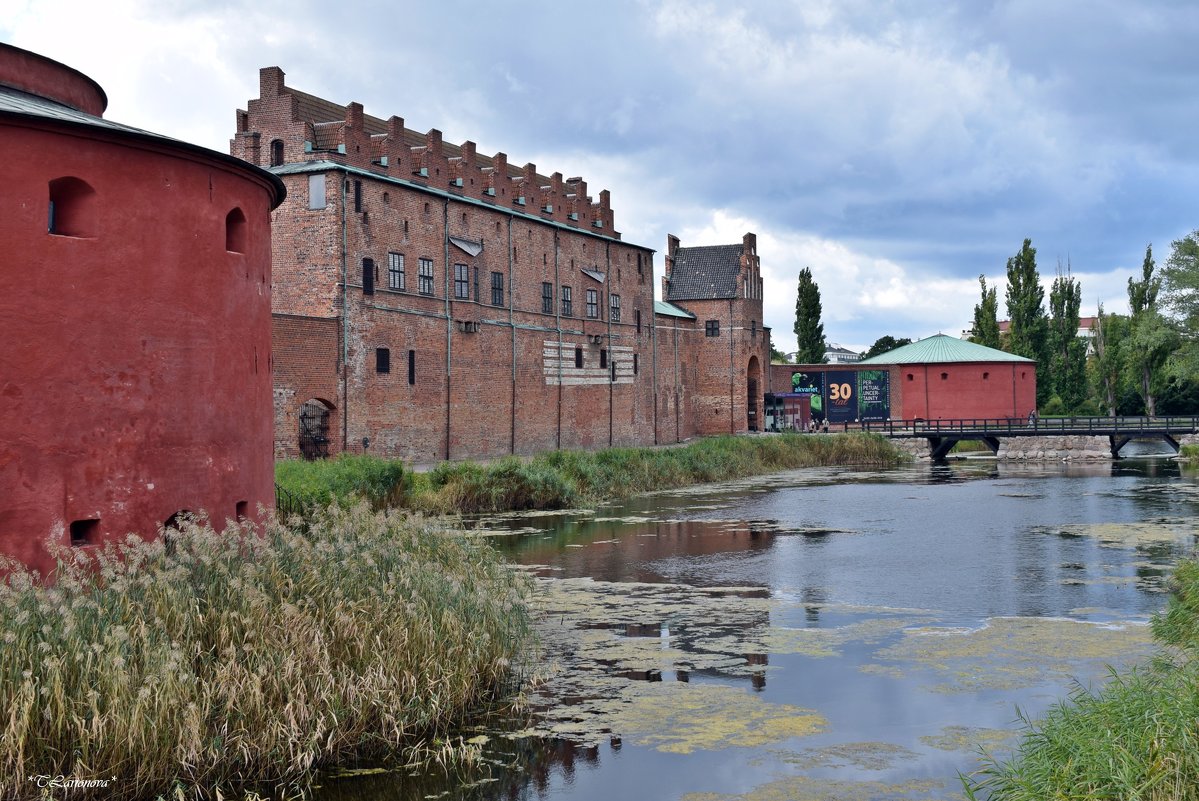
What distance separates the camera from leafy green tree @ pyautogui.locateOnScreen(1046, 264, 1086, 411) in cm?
5588

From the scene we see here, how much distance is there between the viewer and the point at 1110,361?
56.6m

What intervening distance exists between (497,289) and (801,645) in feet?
72.3

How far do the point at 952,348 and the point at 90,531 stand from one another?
48.0m

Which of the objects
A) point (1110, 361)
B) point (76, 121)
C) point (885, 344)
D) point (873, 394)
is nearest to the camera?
point (76, 121)

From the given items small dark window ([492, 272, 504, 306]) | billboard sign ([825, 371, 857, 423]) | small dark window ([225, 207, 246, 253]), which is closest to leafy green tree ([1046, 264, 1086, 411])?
billboard sign ([825, 371, 857, 423])

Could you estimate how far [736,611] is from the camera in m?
12.3

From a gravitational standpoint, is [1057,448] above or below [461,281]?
below

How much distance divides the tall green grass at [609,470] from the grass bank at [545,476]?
0.02 meters

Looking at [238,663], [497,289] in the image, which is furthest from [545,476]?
[238,663]

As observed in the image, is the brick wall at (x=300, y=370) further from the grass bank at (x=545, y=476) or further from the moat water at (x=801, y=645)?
the moat water at (x=801, y=645)

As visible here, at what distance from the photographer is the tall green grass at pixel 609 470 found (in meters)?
21.8

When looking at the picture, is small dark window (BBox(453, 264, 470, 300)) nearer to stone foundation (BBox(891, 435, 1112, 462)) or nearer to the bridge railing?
stone foundation (BBox(891, 435, 1112, 462))

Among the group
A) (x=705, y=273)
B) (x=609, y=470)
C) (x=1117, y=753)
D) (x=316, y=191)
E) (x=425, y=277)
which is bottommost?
(x=1117, y=753)

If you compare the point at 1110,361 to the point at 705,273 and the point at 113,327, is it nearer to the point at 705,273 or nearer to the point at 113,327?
the point at 705,273
